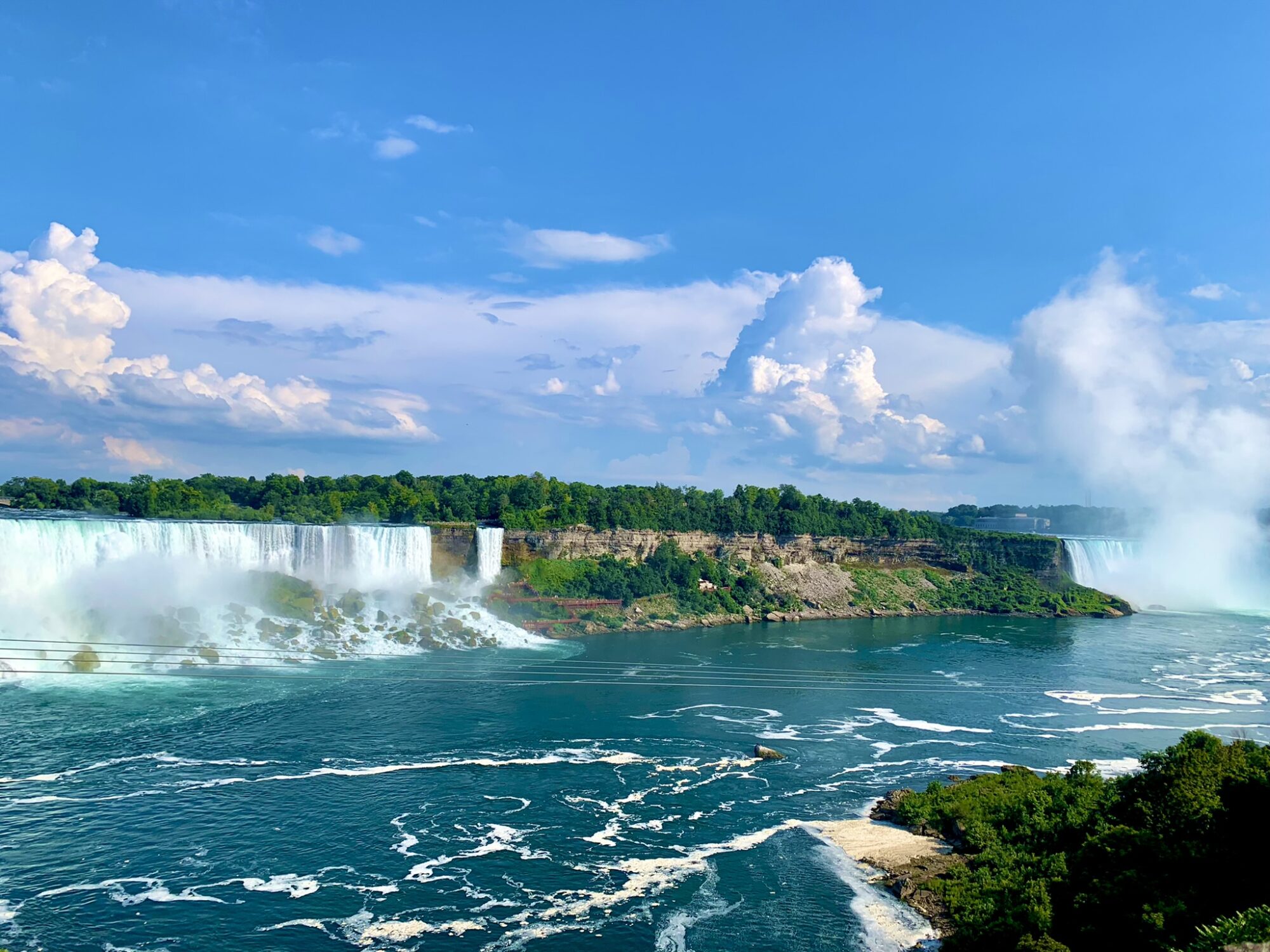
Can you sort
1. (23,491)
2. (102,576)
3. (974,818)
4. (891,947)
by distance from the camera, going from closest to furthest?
(891,947) < (974,818) < (102,576) < (23,491)

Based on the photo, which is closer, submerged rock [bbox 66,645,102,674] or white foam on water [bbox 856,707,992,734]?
white foam on water [bbox 856,707,992,734]

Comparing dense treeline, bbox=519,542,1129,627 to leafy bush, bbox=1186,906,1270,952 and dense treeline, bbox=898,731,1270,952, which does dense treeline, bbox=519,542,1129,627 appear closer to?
dense treeline, bbox=898,731,1270,952

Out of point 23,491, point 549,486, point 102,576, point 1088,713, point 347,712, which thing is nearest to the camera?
point 347,712

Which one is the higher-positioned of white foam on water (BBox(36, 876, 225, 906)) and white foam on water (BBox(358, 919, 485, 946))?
white foam on water (BBox(36, 876, 225, 906))

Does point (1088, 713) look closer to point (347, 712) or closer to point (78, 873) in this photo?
point (347, 712)

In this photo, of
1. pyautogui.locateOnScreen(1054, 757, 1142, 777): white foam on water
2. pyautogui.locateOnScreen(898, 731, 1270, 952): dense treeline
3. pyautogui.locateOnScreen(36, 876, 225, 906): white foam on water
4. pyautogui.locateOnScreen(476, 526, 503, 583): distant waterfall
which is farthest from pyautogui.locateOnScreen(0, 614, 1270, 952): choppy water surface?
pyautogui.locateOnScreen(476, 526, 503, 583): distant waterfall

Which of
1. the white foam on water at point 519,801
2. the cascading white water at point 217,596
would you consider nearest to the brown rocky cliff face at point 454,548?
the cascading white water at point 217,596

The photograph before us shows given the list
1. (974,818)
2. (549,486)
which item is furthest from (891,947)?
(549,486)

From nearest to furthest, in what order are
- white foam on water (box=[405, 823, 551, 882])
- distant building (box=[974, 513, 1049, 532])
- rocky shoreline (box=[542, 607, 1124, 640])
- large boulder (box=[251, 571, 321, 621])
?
white foam on water (box=[405, 823, 551, 882]), large boulder (box=[251, 571, 321, 621]), rocky shoreline (box=[542, 607, 1124, 640]), distant building (box=[974, 513, 1049, 532])
